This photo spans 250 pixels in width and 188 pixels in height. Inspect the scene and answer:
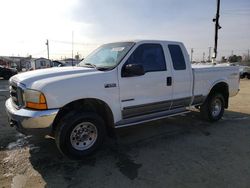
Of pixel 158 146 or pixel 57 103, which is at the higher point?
pixel 57 103

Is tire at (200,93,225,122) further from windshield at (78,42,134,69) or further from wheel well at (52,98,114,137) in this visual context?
wheel well at (52,98,114,137)

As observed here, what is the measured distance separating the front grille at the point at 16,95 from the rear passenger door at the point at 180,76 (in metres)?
3.09

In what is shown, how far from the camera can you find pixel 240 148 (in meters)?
4.79

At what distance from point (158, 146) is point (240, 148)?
5.18ft

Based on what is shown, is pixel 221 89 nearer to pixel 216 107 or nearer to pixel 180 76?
pixel 216 107

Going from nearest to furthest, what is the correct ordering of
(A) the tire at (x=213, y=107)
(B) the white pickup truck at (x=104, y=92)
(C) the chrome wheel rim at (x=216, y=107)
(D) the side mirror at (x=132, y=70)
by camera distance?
1. (B) the white pickup truck at (x=104, y=92)
2. (D) the side mirror at (x=132, y=70)
3. (A) the tire at (x=213, y=107)
4. (C) the chrome wheel rim at (x=216, y=107)

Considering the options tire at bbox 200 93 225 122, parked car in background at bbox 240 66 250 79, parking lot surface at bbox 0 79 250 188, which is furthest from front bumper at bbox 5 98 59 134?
parked car in background at bbox 240 66 250 79

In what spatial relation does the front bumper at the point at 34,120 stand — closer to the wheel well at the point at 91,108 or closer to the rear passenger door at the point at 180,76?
the wheel well at the point at 91,108

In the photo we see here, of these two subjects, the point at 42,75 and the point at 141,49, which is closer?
the point at 42,75

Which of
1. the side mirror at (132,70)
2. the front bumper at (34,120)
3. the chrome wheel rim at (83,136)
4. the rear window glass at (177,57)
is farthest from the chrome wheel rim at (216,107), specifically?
the front bumper at (34,120)

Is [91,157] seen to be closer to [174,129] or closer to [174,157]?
[174,157]

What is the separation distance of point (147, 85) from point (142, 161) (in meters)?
1.48

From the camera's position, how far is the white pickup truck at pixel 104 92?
3.80 m

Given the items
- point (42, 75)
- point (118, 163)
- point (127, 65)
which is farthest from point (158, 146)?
point (42, 75)
